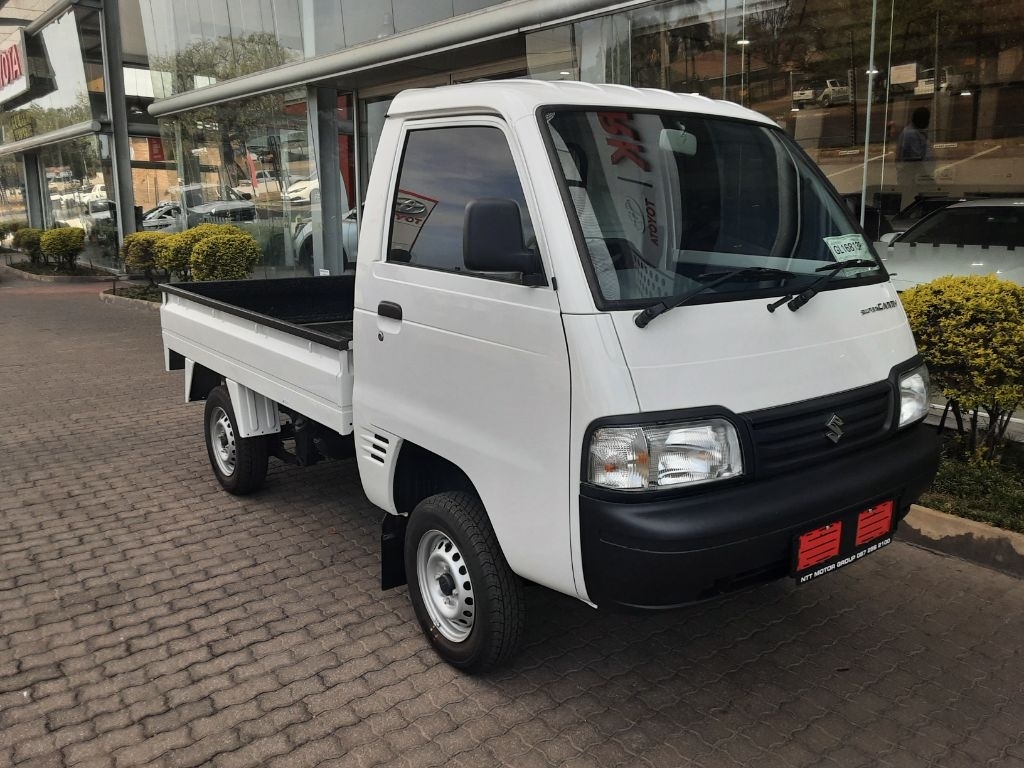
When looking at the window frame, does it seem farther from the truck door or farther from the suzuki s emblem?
the suzuki s emblem

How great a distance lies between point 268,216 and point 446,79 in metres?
4.69

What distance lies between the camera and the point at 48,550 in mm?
4375

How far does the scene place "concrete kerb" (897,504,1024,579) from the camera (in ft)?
13.8

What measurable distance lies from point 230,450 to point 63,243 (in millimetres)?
16767

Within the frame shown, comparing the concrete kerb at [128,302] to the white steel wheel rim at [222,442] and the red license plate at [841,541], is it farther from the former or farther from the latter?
the red license plate at [841,541]

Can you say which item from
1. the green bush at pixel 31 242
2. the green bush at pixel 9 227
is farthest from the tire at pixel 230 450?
the green bush at pixel 9 227

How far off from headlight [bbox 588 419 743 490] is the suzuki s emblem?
49 cm

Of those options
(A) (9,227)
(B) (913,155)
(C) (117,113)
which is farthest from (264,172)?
(A) (9,227)

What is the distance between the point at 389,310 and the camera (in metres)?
3.36

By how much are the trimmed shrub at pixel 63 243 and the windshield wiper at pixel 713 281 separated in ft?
64.6

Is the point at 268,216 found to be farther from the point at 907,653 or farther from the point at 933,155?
the point at 907,653

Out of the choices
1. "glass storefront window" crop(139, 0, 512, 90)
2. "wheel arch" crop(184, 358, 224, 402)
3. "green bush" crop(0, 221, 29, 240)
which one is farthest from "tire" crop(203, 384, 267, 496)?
"green bush" crop(0, 221, 29, 240)

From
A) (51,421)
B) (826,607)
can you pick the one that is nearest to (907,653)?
(826,607)

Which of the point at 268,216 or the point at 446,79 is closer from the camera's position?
the point at 446,79
